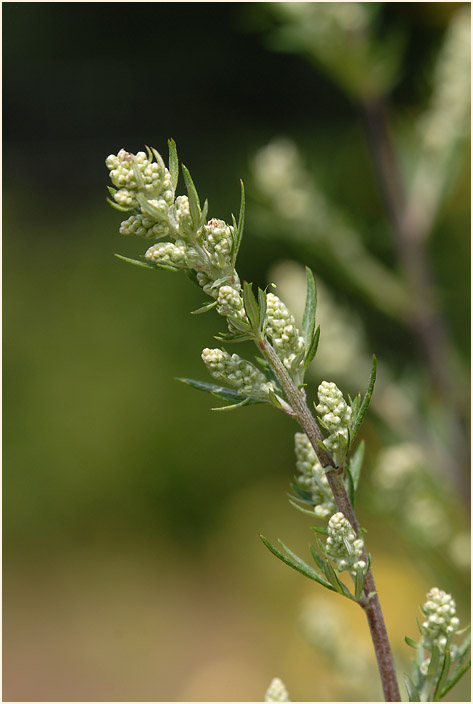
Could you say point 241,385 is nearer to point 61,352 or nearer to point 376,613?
point 376,613

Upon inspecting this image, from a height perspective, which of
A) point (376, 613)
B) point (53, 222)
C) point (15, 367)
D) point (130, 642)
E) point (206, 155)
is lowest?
point (130, 642)

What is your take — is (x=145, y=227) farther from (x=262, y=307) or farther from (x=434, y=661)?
(x=434, y=661)

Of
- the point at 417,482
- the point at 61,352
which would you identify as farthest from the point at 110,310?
the point at 417,482

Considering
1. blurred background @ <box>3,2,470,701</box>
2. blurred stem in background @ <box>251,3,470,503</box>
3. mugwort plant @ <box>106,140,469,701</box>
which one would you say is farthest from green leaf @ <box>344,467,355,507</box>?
blurred background @ <box>3,2,470,701</box>

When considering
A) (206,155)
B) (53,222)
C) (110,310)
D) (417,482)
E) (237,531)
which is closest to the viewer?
(417,482)

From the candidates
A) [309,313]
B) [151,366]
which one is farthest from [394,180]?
[151,366]

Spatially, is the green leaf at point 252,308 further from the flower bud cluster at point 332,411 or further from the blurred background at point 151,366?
the blurred background at point 151,366

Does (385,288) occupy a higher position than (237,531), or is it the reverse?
(385,288)
